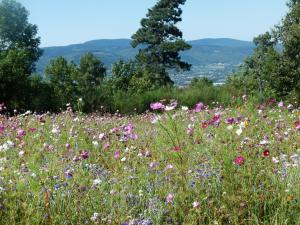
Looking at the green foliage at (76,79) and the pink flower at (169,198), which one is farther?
the green foliage at (76,79)

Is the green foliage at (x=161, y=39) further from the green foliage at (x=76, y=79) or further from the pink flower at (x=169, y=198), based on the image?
the pink flower at (x=169, y=198)

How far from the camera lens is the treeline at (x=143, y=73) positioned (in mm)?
22734

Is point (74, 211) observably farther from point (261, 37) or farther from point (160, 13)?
point (160, 13)

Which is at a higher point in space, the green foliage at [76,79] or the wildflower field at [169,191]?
the wildflower field at [169,191]

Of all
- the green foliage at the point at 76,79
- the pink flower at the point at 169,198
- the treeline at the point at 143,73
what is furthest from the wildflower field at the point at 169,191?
the green foliage at the point at 76,79

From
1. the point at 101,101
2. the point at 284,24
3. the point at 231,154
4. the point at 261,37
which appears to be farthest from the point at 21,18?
the point at 231,154

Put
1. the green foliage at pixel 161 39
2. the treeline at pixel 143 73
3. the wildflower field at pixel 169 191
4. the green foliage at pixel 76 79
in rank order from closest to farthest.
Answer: the wildflower field at pixel 169 191, the treeline at pixel 143 73, the green foliage at pixel 76 79, the green foliage at pixel 161 39

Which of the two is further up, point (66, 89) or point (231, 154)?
point (231, 154)

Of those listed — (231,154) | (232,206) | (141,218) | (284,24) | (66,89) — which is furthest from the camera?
(66,89)

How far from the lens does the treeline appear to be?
74.6 ft

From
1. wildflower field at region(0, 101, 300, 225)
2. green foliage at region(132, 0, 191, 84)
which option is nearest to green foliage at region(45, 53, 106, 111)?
green foliage at region(132, 0, 191, 84)

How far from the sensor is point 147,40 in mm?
57375

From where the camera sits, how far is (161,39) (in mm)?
57375

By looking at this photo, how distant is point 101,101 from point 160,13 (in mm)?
35341
